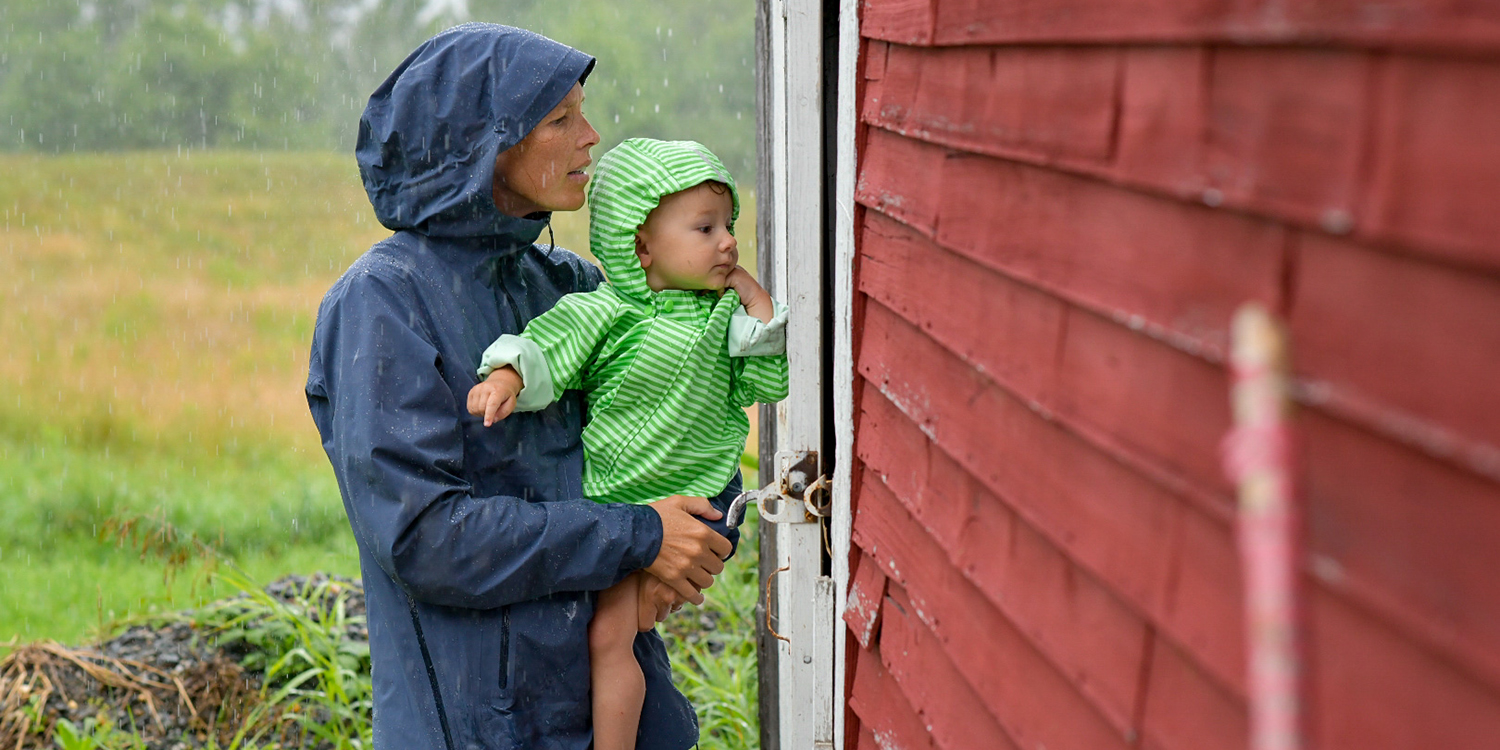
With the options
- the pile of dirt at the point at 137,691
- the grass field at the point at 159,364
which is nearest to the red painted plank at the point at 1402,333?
the pile of dirt at the point at 137,691

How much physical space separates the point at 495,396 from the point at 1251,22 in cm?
164

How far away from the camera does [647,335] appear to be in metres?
2.57

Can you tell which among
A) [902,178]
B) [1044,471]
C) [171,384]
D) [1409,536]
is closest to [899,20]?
[902,178]

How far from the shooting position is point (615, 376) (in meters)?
2.60

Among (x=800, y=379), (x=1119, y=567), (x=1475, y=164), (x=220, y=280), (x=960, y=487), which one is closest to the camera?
(x=1475, y=164)

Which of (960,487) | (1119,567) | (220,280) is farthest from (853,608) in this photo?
(220,280)

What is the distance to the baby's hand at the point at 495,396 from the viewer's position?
226 cm

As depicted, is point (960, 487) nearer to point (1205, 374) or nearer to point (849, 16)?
point (1205, 374)

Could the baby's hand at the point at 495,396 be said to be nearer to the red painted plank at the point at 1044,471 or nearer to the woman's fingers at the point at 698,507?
the woman's fingers at the point at 698,507

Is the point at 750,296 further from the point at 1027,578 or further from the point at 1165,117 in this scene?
the point at 1165,117

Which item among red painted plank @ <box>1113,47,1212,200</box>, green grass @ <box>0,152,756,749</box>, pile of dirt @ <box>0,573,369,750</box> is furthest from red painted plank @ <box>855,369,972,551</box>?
pile of dirt @ <box>0,573,369,750</box>

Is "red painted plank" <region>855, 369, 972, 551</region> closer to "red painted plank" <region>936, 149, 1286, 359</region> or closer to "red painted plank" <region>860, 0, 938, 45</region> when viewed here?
"red painted plank" <region>936, 149, 1286, 359</region>

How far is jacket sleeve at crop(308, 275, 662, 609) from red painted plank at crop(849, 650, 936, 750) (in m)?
0.57

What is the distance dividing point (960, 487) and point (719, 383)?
1138 mm
